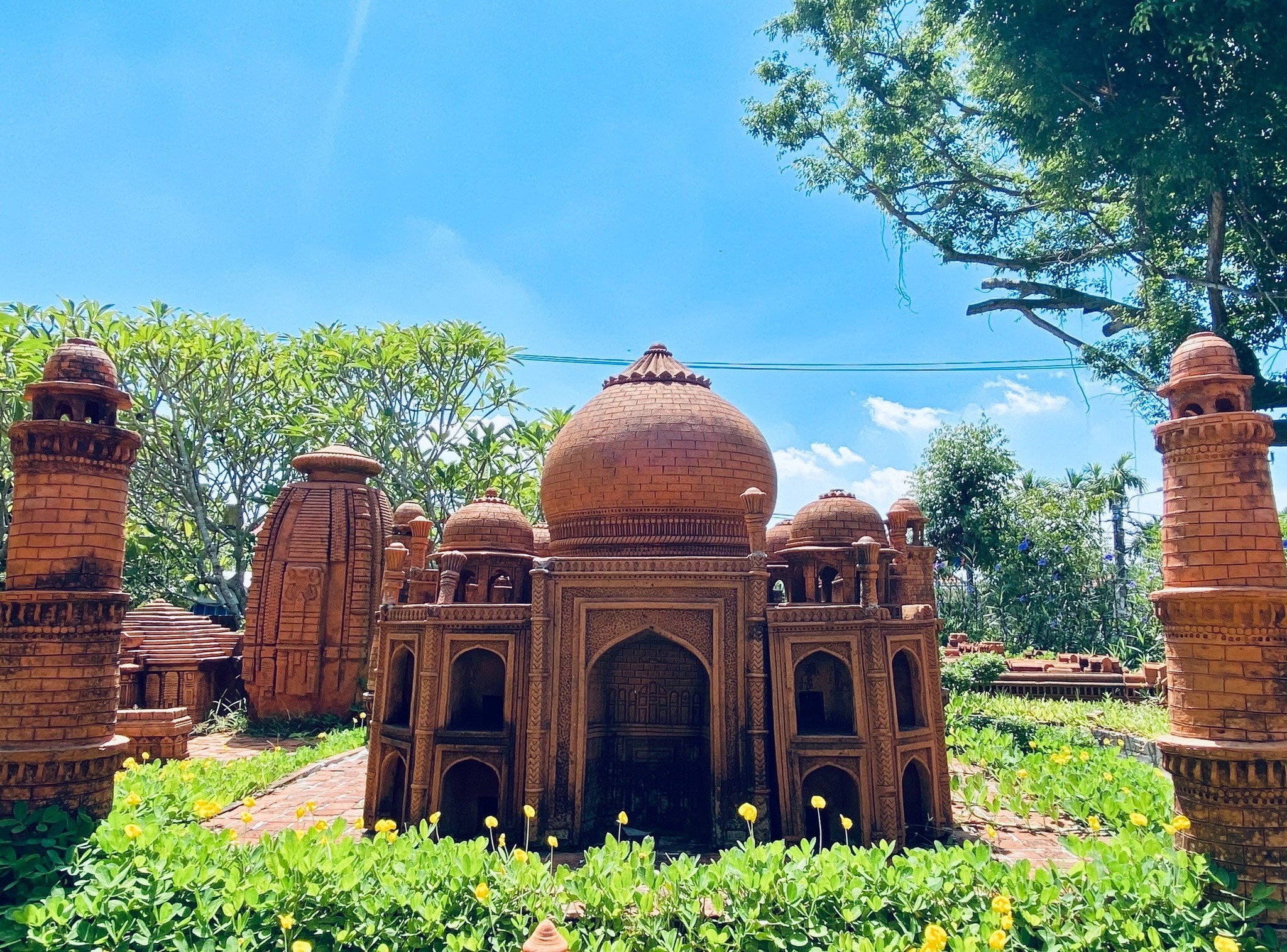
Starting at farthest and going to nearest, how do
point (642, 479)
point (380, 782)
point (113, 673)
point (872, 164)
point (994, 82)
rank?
point (872, 164)
point (994, 82)
point (642, 479)
point (380, 782)
point (113, 673)

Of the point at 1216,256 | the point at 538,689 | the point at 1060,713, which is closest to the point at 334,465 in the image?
the point at 538,689

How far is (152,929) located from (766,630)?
258 inches

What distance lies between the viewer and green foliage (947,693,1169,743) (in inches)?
610

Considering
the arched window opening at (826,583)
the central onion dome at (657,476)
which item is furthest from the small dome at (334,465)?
the arched window opening at (826,583)

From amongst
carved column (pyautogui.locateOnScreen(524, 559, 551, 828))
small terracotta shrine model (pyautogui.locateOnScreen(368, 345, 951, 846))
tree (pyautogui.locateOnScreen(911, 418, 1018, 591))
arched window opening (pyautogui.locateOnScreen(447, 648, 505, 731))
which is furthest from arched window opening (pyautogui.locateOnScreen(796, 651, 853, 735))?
tree (pyautogui.locateOnScreen(911, 418, 1018, 591))

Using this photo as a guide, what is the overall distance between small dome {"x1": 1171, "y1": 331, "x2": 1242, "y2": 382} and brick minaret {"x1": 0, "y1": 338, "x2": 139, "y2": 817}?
10.1 meters

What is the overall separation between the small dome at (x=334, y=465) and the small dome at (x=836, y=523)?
12.1 metres

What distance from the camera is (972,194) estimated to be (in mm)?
22250

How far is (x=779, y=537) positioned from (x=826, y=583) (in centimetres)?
122

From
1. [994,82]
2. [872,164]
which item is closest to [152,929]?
[994,82]

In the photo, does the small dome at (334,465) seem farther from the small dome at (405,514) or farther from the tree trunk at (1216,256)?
the tree trunk at (1216,256)

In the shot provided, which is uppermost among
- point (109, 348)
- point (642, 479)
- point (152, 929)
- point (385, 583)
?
point (109, 348)

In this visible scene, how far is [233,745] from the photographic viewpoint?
17.3 m

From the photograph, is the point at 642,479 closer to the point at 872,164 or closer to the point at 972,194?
the point at 872,164
